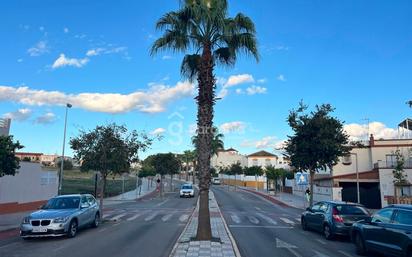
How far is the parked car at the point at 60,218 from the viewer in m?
15.1

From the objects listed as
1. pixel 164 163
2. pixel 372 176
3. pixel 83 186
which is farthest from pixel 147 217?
pixel 164 163

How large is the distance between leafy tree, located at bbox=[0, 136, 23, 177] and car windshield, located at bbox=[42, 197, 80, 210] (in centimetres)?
237

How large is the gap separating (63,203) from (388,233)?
12695 mm

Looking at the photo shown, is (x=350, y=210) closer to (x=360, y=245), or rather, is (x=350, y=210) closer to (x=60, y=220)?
(x=360, y=245)

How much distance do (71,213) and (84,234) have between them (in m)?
1.31

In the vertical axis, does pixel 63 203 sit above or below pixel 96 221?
above

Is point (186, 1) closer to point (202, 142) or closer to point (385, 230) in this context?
point (202, 142)

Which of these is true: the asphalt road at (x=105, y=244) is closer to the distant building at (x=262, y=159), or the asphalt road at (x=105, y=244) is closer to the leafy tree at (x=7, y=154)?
the leafy tree at (x=7, y=154)

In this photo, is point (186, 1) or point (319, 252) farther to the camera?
point (186, 1)

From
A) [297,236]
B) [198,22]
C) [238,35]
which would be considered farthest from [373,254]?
[198,22]

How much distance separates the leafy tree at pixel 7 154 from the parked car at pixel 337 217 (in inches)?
534

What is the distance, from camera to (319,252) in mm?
13109

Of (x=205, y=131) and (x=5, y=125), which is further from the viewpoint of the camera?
(x=5, y=125)

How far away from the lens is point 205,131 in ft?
47.9
